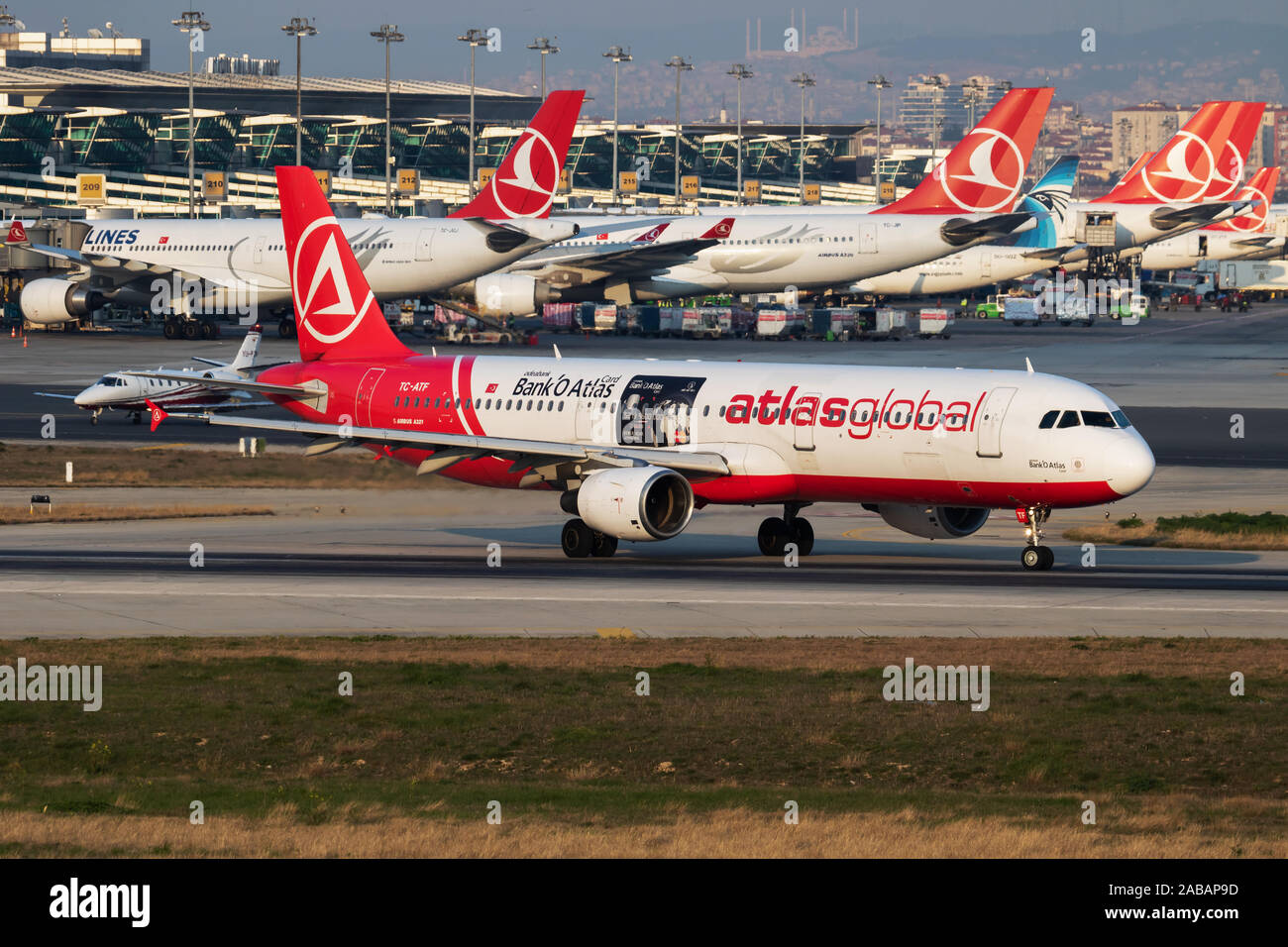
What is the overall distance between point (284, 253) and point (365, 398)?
66.4 metres

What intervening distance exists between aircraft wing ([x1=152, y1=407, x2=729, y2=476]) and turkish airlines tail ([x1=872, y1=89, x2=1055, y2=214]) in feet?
282

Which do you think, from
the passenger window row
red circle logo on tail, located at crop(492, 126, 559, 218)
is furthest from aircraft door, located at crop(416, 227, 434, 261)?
the passenger window row

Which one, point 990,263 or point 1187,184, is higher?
point 1187,184

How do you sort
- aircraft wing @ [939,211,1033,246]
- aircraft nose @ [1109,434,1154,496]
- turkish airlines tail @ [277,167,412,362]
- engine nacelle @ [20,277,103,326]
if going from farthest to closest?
aircraft wing @ [939,211,1033,246], engine nacelle @ [20,277,103,326], turkish airlines tail @ [277,167,412,362], aircraft nose @ [1109,434,1154,496]

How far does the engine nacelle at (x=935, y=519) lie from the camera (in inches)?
1786

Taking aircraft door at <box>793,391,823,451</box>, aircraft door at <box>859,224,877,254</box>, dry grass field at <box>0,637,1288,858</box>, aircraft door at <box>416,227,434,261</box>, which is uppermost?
aircraft door at <box>859,224,877,254</box>

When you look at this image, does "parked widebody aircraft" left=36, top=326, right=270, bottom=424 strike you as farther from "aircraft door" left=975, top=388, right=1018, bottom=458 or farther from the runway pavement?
"aircraft door" left=975, top=388, right=1018, bottom=458

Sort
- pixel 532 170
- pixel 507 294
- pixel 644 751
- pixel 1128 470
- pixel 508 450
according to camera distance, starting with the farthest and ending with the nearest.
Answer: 1. pixel 507 294
2. pixel 532 170
3. pixel 508 450
4. pixel 1128 470
5. pixel 644 751

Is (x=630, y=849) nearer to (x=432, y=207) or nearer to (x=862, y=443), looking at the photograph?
(x=862, y=443)

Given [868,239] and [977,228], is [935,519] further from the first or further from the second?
[868,239]

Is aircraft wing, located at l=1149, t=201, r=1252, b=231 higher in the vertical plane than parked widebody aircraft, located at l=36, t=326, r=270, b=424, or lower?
higher

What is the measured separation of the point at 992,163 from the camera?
423 ft

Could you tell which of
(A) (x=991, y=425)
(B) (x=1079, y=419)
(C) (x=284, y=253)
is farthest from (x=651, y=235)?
(B) (x=1079, y=419)

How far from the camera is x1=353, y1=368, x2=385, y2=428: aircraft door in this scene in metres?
50.8
